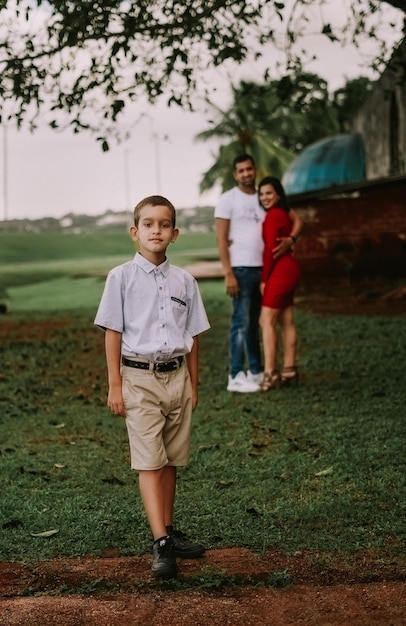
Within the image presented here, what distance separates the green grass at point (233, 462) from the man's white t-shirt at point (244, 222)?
130 cm

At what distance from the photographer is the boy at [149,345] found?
185 inches

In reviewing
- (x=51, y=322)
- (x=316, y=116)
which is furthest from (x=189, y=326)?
(x=316, y=116)

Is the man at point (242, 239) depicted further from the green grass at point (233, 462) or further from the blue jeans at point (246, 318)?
the green grass at point (233, 462)

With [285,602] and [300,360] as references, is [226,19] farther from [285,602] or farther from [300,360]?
[285,602]

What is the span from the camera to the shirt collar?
474 centimetres

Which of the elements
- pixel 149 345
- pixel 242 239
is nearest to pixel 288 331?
pixel 242 239

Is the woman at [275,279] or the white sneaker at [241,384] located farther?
the white sneaker at [241,384]

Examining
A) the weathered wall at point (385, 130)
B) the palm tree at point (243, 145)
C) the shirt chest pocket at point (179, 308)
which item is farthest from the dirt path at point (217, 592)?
the palm tree at point (243, 145)

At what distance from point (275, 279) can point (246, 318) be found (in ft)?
1.57

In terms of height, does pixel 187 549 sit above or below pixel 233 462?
above

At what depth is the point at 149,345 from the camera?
4.73m

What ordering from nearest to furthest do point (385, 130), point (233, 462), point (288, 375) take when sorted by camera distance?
point (233, 462) < point (288, 375) < point (385, 130)

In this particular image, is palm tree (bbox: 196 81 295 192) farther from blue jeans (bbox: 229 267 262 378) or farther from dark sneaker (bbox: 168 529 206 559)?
dark sneaker (bbox: 168 529 206 559)

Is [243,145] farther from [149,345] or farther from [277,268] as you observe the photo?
[149,345]
